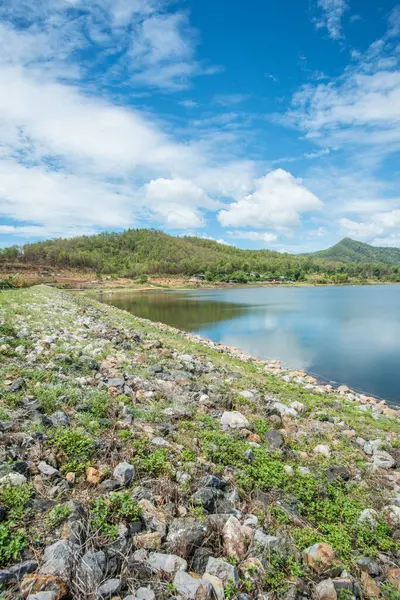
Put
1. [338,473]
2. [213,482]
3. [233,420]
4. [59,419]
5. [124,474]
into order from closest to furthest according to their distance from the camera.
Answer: [124,474], [213,482], [59,419], [338,473], [233,420]

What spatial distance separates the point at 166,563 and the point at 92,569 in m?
0.66

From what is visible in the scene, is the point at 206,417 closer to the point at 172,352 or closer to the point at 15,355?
the point at 15,355

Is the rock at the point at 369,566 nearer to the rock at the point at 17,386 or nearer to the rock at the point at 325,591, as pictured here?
the rock at the point at 325,591

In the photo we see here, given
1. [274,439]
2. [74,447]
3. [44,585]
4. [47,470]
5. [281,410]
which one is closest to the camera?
[44,585]

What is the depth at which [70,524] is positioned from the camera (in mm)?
3123

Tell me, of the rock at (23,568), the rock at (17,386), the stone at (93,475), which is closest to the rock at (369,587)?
the stone at (93,475)

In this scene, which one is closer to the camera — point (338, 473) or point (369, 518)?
point (369, 518)

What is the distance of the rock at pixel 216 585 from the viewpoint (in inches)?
110

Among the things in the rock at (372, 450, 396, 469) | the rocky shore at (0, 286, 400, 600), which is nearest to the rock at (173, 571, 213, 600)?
the rocky shore at (0, 286, 400, 600)

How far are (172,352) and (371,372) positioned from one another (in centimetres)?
1020

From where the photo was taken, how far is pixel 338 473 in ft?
17.8

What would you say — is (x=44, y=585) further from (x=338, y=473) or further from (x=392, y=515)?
(x=338, y=473)

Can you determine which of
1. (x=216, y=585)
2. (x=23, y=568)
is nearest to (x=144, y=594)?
(x=216, y=585)

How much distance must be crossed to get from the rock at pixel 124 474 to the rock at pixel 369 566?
2.72m
